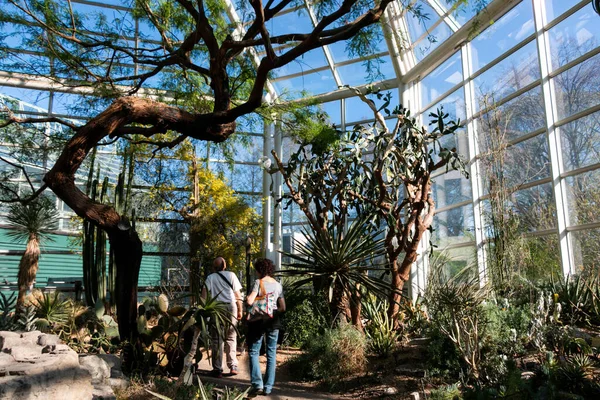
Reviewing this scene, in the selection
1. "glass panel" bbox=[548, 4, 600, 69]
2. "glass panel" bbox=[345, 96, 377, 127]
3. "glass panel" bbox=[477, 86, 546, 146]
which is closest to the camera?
"glass panel" bbox=[548, 4, 600, 69]

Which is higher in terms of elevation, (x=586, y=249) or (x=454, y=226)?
(x=454, y=226)

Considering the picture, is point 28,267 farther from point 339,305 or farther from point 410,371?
point 410,371

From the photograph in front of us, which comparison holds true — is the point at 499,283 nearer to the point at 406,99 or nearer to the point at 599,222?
the point at 599,222

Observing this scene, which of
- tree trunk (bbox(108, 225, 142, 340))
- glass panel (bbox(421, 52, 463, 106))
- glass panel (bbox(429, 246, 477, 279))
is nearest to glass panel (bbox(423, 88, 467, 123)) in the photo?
glass panel (bbox(421, 52, 463, 106))

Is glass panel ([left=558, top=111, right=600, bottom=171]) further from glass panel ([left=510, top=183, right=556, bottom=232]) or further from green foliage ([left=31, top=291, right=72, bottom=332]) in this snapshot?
green foliage ([left=31, top=291, right=72, bottom=332])

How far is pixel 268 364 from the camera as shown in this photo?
4.79 m

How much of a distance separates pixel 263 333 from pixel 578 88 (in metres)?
6.38

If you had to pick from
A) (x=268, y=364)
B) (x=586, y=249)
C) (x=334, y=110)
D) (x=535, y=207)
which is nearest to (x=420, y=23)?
(x=334, y=110)

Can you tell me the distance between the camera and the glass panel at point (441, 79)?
36.6ft

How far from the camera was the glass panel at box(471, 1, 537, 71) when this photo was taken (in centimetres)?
927

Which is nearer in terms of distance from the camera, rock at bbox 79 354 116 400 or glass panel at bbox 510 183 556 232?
rock at bbox 79 354 116 400

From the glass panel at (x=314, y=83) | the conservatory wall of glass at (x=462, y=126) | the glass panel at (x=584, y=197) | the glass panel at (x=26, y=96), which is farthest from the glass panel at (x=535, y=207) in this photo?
the glass panel at (x=26, y=96)

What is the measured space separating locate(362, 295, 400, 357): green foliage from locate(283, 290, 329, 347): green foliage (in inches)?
30.9

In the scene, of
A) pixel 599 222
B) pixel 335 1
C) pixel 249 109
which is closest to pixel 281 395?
pixel 249 109
